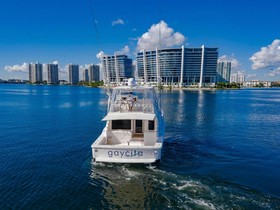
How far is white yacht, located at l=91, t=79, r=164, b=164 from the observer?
53.1 feet

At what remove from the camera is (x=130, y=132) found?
18969 mm

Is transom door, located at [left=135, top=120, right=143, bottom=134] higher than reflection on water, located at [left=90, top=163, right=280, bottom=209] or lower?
higher

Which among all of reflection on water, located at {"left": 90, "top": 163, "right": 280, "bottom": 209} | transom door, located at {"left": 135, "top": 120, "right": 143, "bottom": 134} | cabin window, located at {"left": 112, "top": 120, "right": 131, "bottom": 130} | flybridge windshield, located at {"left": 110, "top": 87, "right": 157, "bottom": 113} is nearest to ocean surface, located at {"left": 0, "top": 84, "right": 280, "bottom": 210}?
reflection on water, located at {"left": 90, "top": 163, "right": 280, "bottom": 209}

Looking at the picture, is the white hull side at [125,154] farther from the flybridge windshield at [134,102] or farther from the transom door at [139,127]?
the flybridge windshield at [134,102]

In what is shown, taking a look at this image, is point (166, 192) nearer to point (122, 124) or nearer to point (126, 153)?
point (126, 153)

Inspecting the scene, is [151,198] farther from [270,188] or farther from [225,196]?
[270,188]

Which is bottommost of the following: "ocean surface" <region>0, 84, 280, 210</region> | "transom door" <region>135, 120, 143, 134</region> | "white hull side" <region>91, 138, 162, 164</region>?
"ocean surface" <region>0, 84, 280, 210</region>

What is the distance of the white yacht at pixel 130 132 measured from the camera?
16172mm

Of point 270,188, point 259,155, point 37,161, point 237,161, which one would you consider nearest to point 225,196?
point 270,188

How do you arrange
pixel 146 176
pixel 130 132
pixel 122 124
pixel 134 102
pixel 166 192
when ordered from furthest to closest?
1. pixel 134 102
2. pixel 122 124
3. pixel 130 132
4. pixel 146 176
5. pixel 166 192

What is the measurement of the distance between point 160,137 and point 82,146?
342 inches

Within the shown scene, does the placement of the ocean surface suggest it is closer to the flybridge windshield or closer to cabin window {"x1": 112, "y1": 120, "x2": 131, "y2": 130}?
cabin window {"x1": 112, "y1": 120, "x2": 131, "y2": 130}

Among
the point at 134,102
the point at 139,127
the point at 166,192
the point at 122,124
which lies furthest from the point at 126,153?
the point at 134,102

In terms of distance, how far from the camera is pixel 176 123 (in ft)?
122
